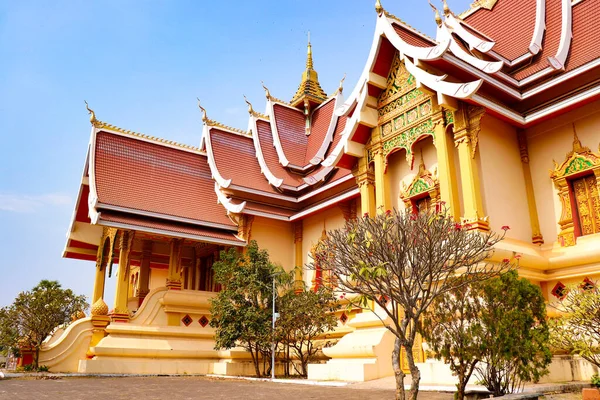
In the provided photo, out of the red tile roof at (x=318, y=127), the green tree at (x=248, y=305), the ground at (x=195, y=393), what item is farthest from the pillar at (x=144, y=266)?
the ground at (x=195, y=393)

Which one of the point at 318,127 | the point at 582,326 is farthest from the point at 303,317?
the point at 318,127

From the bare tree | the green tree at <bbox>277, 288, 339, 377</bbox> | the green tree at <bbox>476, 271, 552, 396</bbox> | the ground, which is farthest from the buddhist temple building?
the bare tree

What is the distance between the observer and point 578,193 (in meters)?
9.07

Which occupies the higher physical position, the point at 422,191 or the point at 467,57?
the point at 467,57

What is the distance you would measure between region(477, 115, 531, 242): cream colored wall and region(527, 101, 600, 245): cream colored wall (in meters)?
0.27

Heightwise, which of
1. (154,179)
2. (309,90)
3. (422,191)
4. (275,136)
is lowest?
(422,191)

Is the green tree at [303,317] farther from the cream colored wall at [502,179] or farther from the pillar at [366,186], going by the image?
the cream colored wall at [502,179]

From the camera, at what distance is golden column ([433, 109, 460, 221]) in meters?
9.14

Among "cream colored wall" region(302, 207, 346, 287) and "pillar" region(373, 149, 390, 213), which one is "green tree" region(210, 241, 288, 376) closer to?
"cream colored wall" region(302, 207, 346, 287)

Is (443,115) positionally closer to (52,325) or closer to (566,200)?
(566,200)

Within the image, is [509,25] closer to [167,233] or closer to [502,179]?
[502,179]

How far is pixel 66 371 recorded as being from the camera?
1252 cm

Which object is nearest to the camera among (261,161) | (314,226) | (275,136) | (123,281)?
(123,281)

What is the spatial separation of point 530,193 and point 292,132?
31.2 feet
